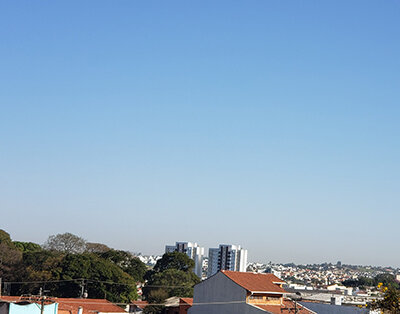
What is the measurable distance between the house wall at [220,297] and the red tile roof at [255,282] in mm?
489

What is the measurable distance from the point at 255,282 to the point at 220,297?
2.93 metres

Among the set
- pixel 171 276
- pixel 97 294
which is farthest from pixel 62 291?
pixel 171 276

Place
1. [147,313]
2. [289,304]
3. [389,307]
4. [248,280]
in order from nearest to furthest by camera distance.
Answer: [389,307] → [248,280] → [289,304] → [147,313]

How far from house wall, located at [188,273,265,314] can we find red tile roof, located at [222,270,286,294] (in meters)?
0.49

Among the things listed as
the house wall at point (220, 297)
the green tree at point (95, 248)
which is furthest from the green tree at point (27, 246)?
the house wall at point (220, 297)

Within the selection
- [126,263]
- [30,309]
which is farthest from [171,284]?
[30,309]

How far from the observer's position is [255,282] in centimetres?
4734

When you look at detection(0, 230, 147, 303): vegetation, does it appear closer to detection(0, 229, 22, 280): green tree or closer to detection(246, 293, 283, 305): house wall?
detection(0, 229, 22, 280): green tree

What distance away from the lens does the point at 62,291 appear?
65938 mm

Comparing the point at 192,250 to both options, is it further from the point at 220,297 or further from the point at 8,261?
the point at 220,297

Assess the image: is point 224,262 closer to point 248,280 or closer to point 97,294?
point 97,294

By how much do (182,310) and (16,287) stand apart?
24.4 metres

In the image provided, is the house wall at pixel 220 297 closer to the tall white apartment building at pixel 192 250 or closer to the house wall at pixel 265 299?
the house wall at pixel 265 299

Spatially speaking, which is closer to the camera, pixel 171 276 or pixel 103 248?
pixel 171 276
